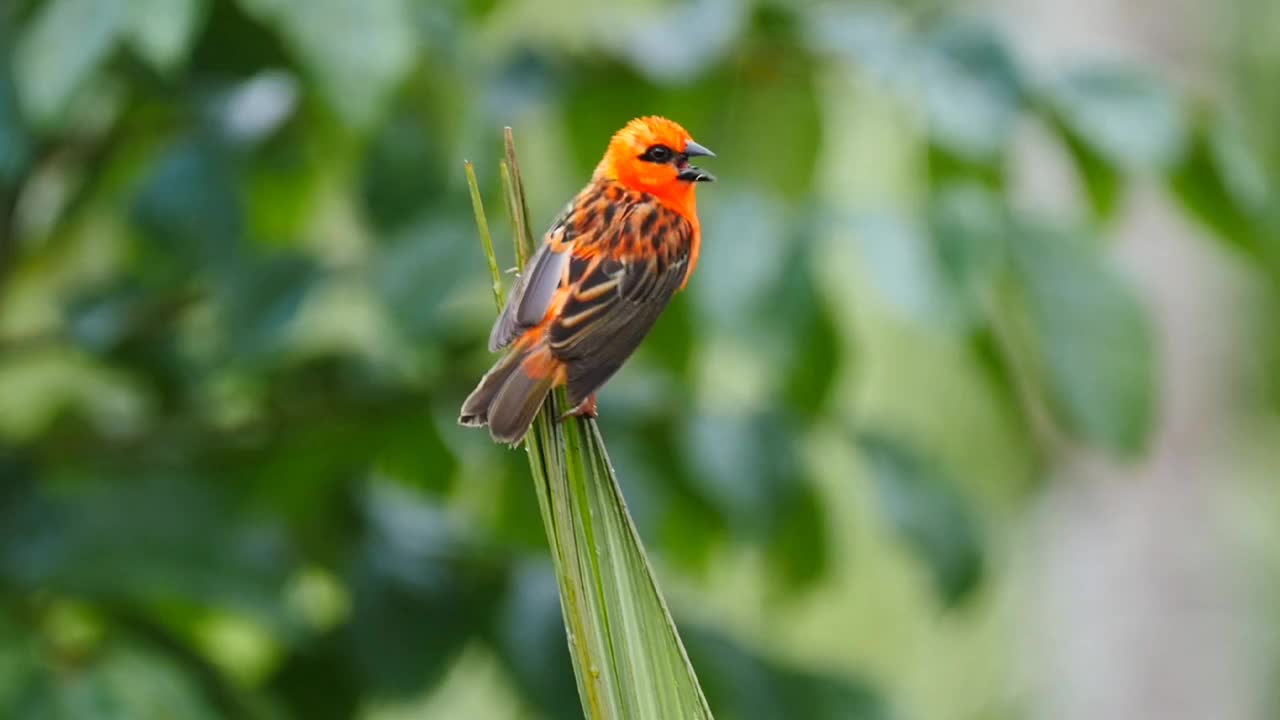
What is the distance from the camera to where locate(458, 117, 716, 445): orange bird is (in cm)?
116

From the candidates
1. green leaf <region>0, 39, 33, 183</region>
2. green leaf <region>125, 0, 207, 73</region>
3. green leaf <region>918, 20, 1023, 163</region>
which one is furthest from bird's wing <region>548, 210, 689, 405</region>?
green leaf <region>918, 20, 1023, 163</region>

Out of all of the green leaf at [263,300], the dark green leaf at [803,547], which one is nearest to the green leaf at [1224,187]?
the dark green leaf at [803,547]

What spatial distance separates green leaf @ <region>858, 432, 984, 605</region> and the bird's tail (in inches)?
100

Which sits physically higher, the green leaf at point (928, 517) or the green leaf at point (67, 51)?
the green leaf at point (67, 51)

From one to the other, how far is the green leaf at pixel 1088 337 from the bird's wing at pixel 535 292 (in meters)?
1.90

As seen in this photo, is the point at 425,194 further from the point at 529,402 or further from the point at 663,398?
the point at 529,402

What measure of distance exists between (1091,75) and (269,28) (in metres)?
1.74

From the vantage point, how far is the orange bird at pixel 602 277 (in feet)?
3.80

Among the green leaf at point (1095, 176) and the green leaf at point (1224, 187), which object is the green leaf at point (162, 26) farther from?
the green leaf at point (1224, 187)

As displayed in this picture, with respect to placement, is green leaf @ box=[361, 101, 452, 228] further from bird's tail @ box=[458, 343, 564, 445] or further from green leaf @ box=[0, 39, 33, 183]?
bird's tail @ box=[458, 343, 564, 445]

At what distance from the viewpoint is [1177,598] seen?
33.2 ft

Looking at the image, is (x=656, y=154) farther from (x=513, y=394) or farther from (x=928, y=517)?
(x=928, y=517)

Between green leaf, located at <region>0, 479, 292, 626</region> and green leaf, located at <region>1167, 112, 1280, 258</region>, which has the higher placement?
green leaf, located at <region>1167, 112, 1280, 258</region>

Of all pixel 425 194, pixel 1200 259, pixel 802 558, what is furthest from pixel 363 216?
pixel 1200 259
